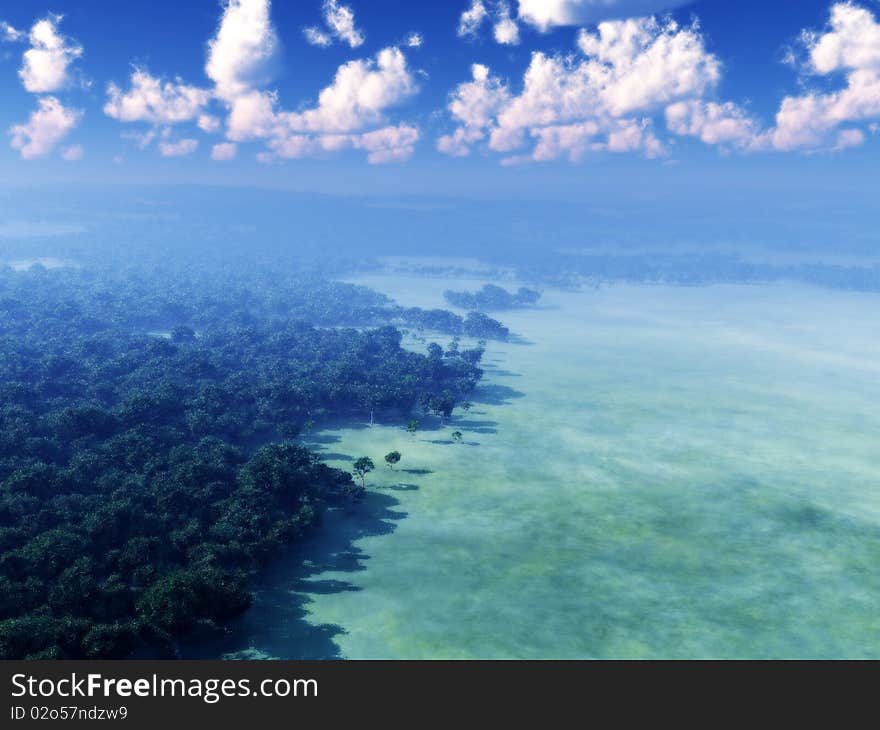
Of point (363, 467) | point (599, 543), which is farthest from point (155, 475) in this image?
point (599, 543)

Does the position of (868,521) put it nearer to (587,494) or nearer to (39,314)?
(587,494)

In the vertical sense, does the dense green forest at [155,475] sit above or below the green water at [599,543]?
above

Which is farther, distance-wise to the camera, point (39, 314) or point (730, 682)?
point (39, 314)

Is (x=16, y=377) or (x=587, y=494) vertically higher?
(x=16, y=377)

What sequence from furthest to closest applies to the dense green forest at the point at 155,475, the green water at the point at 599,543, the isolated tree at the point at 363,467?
the isolated tree at the point at 363,467
the green water at the point at 599,543
the dense green forest at the point at 155,475

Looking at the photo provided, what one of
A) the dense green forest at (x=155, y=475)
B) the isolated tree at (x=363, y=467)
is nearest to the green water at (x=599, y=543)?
the isolated tree at (x=363, y=467)

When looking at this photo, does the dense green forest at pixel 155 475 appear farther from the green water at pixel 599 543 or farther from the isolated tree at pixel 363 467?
the green water at pixel 599 543

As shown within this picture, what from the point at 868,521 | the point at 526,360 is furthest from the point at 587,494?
the point at 526,360
